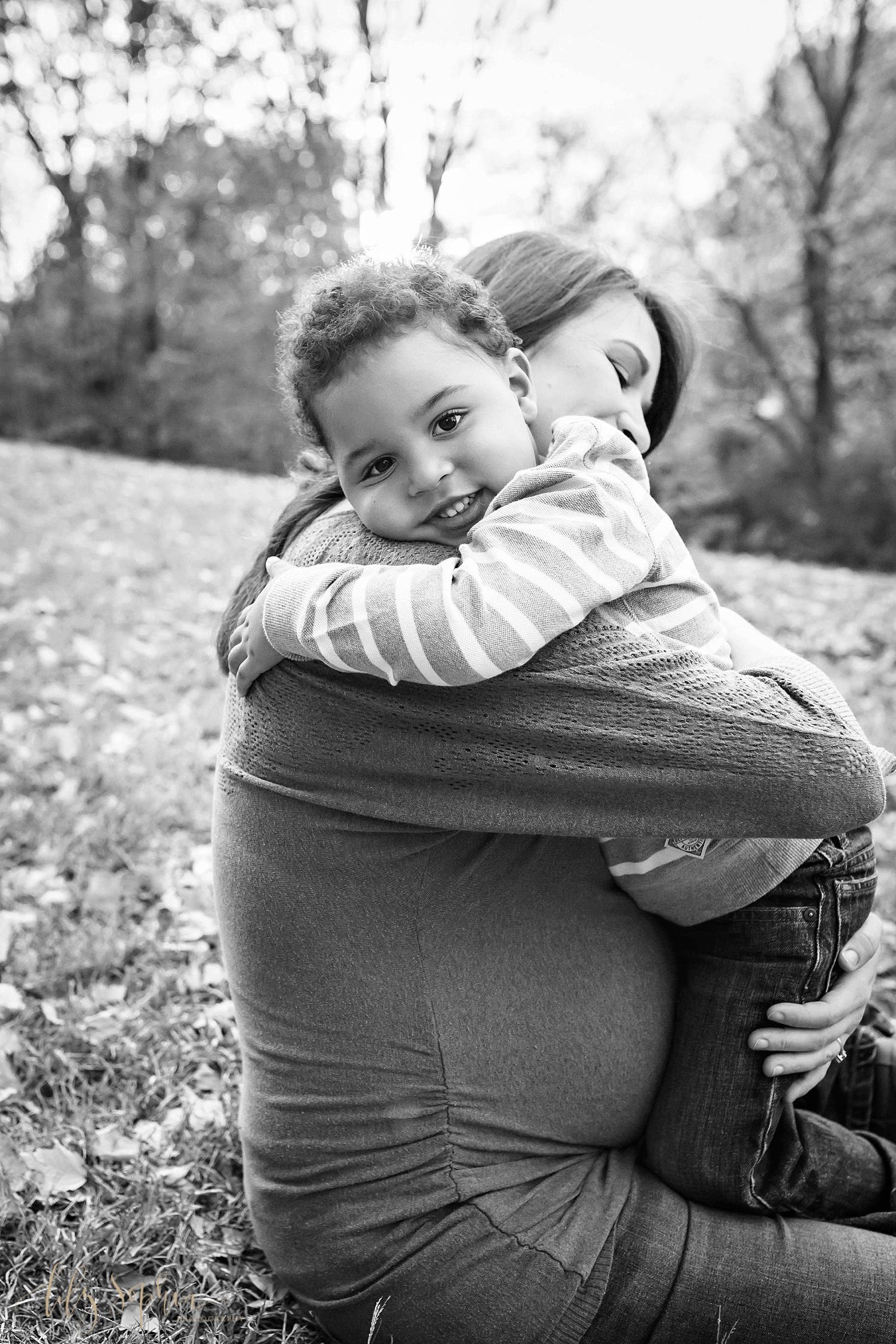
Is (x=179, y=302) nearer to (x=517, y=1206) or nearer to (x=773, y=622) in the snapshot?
(x=773, y=622)

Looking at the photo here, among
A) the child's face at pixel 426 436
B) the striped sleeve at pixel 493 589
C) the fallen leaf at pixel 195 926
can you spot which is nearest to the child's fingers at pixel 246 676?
the striped sleeve at pixel 493 589

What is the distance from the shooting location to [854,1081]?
2012 mm

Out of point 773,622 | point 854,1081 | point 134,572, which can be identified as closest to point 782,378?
point 773,622

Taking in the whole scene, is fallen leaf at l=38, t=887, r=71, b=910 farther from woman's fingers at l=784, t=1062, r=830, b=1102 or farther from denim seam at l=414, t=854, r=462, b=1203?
woman's fingers at l=784, t=1062, r=830, b=1102

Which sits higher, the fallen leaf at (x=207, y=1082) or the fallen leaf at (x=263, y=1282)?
the fallen leaf at (x=263, y=1282)

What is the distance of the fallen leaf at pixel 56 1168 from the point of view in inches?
80.1

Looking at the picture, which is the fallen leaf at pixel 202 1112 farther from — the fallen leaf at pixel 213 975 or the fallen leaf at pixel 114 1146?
the fallen leaf at pixel 213 975

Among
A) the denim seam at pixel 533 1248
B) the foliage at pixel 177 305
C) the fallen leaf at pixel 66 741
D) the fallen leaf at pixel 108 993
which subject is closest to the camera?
the denim seam at pixel 533 1248

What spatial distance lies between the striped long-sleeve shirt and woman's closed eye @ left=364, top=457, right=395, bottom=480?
0.85ft

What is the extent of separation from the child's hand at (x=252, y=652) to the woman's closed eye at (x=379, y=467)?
0.28m

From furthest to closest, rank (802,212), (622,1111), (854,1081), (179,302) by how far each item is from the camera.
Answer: (179,302), (802,212), (854,1081), (622,1111)

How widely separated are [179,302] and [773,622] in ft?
56.6

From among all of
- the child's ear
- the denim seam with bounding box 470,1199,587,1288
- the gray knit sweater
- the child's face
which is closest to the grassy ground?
the denim seam with bounding box 470,1199,587,1288

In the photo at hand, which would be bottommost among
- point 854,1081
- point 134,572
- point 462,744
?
point 134,572
